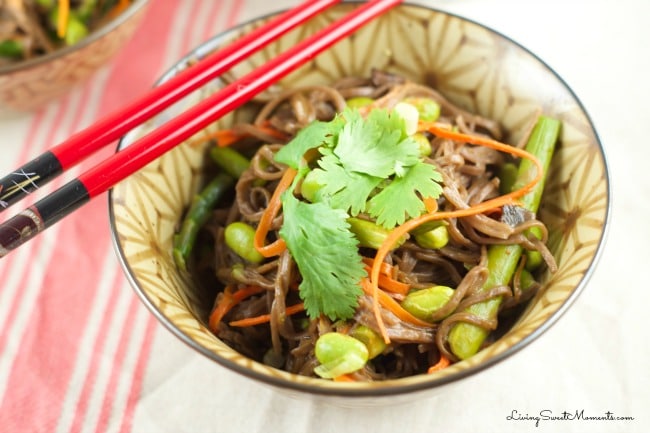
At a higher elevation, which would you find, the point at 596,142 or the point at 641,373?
the point at 596,142

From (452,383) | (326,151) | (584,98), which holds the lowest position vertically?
(584,98)

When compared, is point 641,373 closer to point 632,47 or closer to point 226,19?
point 632,47

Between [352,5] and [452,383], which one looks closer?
[452,383]

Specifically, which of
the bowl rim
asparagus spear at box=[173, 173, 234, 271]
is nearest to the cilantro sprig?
asparagus spear at box=[173, 173, 234, 271]

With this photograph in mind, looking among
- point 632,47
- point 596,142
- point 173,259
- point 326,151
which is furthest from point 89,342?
point 632,47

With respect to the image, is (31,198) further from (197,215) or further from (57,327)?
(197,215)

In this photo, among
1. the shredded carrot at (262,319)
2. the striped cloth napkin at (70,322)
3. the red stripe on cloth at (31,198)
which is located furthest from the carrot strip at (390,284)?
the red stripe on cloth at (31,198)

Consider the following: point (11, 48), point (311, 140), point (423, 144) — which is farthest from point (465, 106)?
point (11, 48)
